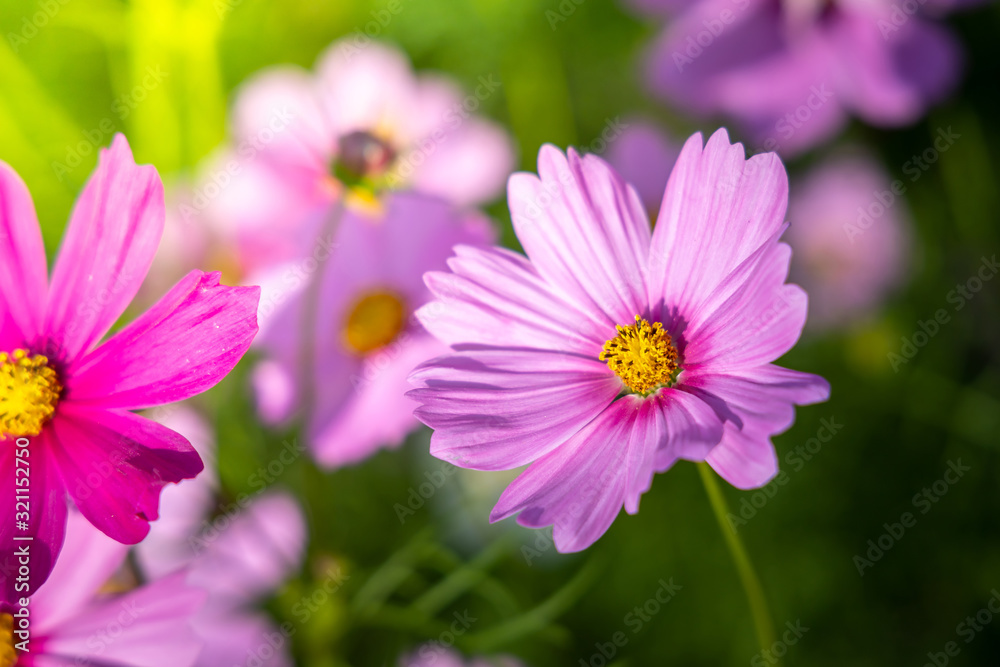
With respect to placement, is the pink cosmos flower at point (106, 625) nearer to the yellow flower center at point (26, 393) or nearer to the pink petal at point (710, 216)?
the yellow flower center at point (26, 393)

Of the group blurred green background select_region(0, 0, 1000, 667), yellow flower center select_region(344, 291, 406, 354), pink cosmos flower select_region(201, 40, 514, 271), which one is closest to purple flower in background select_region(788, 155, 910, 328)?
blurred green background select_region(0, 0, 1000, 667)

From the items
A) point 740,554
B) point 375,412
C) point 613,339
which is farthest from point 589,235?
point 375,412

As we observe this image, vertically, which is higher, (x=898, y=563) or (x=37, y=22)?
(x=37, y=22)

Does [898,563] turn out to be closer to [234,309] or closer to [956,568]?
[956,568]

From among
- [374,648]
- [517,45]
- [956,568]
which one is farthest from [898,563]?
[517,45]

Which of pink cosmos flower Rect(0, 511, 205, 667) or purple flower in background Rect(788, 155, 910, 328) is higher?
purple flower in background Rect(788, 155, 910, 328)

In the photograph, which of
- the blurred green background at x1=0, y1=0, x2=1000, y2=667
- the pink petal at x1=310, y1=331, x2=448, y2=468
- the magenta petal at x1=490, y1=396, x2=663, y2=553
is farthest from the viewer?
the blurred green background at x1=0, y1=0, x2=1000, y2=667

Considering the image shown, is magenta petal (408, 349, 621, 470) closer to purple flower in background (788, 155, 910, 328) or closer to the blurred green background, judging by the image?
the blurred green background
